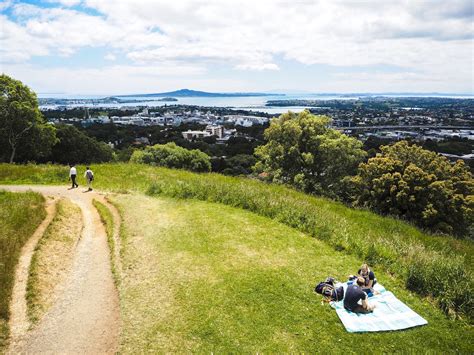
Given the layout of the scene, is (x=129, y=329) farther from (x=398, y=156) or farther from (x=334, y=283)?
(x=398, y=156)

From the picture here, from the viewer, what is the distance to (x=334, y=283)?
30.1 feet

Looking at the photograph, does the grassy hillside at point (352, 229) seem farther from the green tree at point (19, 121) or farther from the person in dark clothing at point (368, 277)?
the green tree at point (19, 121)

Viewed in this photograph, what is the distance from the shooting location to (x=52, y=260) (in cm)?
1069

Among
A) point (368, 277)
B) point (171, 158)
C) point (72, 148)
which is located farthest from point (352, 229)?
point (72, 148)

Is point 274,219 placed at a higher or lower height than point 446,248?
higher

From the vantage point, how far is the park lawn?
7.22 metres

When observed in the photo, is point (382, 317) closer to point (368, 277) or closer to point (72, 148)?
point (368, 277)

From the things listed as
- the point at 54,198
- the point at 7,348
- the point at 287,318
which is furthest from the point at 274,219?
the point at 54,198

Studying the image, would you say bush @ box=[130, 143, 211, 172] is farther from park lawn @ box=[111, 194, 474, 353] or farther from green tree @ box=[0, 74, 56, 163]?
park lawn @ box=[111, 194, 474, 353]

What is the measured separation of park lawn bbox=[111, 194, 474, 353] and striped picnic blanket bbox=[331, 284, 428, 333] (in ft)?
0.57

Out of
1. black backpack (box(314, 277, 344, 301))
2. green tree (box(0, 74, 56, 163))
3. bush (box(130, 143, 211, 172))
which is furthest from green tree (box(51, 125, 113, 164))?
black backpack (box(314, 277, 344, 301))

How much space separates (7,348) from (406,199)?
2379 centimetres

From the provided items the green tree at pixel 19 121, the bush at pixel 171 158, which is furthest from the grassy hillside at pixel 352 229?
the bush at pixel 171 158

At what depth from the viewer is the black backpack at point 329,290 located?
860 centimetres
